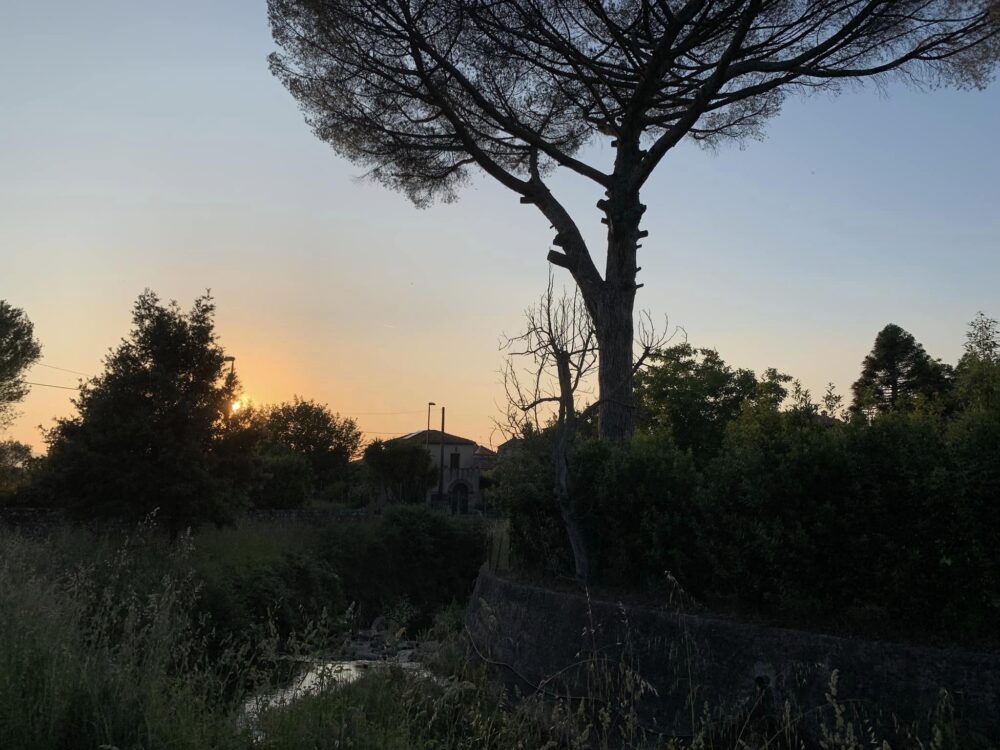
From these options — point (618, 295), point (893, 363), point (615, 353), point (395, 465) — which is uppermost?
point (893, 363)

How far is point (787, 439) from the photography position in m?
8.08

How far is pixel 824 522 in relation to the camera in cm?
749

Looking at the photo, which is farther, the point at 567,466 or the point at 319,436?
the point at 319,436

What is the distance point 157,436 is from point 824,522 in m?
15.2

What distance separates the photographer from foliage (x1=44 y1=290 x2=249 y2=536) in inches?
713

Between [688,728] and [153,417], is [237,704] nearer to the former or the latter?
[688,728]

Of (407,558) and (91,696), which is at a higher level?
(407,558)

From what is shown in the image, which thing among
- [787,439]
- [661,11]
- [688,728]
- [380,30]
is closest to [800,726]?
[688,728]

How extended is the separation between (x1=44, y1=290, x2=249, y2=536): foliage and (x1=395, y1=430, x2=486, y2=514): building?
1205 inches

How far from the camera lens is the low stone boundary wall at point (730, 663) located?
5.85 m

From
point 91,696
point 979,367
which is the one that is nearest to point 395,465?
point 979,367

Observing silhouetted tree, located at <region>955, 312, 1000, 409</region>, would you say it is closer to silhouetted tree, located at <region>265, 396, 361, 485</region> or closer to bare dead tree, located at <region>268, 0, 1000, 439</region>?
bare dead tree, located at <region>268, 0, 1000, 439</region>

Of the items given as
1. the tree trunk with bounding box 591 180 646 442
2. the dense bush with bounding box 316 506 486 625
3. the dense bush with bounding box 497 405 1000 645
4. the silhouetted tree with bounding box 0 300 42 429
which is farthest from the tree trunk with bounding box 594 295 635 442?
the silhouetted tree with bounding box 0 300 42 429

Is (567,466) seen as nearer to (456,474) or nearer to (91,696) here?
(91,696)
